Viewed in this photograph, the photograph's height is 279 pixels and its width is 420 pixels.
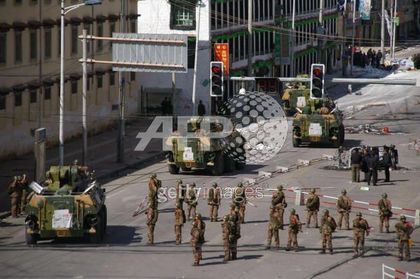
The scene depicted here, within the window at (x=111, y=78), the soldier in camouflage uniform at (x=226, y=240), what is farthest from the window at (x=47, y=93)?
the soldier in camouflage uniform at (x=226, y=240)

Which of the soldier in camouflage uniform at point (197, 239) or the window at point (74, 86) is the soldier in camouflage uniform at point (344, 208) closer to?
the soldier in camouflage uniform at point (197, 239)

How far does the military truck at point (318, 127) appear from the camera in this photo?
63.4m

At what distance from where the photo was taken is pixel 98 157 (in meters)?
60.1

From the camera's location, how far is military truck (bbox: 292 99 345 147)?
63375 mm

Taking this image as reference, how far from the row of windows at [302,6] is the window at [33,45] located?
1459 inches

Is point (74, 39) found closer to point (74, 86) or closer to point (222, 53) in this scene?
point (74, 86)

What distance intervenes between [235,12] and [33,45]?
2787 centimetres

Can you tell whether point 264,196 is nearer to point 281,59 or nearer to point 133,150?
point 133,150

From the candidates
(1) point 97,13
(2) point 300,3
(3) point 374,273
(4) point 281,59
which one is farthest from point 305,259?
(2) point 300,3

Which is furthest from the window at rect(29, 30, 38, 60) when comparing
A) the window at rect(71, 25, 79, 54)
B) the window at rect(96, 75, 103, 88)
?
the window at rect(96, 75, 103, 88)

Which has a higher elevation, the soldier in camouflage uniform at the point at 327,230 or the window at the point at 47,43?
the window at the point at 47,43

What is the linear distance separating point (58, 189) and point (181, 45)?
9.93 metres

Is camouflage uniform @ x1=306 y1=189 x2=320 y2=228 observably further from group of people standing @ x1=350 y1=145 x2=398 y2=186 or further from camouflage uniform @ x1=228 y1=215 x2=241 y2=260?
group of people standing @ x1=350 y1=145 x2=398 y2=186

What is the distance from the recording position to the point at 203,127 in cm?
5406
